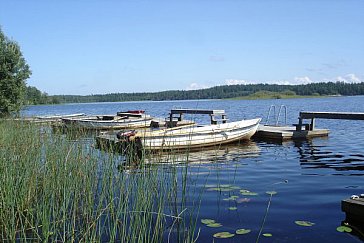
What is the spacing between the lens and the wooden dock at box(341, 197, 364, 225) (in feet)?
18.1

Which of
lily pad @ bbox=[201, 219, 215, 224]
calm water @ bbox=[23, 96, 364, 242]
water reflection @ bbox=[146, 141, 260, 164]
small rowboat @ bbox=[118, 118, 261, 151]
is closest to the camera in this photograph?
calm water @ bbox=[23, 96, 364, 242]

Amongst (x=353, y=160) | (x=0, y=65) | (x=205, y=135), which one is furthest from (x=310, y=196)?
(x=0, y=65)

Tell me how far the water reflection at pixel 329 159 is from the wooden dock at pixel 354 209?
14.3 feet

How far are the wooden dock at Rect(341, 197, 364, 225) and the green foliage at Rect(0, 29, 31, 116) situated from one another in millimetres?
17316

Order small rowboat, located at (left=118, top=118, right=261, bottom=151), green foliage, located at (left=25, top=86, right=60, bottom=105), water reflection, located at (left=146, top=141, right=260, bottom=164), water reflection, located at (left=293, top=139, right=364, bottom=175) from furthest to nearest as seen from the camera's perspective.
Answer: green foliage, located at (left=25, top=86, right=60, bottom=105) → small rowboat, located at (left=118, top=118, right=261, bottom=151) → water reflection, located at (left=146, top=141, right=260, bottom=164) → water reflection, located at (left=293, top=139, right=364, bottom=175)

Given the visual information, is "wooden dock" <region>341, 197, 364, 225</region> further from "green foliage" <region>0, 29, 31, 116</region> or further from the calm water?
"green foliage" <region>0, 29, 31, 116</region>

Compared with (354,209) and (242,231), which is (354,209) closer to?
(354,209)

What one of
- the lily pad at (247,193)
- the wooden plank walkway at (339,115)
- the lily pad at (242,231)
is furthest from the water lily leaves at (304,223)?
the wooden plank walkway at (339,115)

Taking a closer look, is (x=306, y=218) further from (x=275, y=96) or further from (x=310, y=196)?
(x=275, y=96)

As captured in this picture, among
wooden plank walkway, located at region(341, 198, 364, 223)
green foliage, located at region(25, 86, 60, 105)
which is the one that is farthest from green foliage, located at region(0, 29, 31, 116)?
wooden plank walkway, located at region(341, 198, 364, 223)

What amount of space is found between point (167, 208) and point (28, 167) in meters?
2.34

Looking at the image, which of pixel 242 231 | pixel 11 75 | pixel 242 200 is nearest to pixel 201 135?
pixel 242 200

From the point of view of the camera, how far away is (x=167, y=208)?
6480mm

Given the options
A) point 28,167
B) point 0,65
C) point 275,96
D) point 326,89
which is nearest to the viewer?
point 28,167
